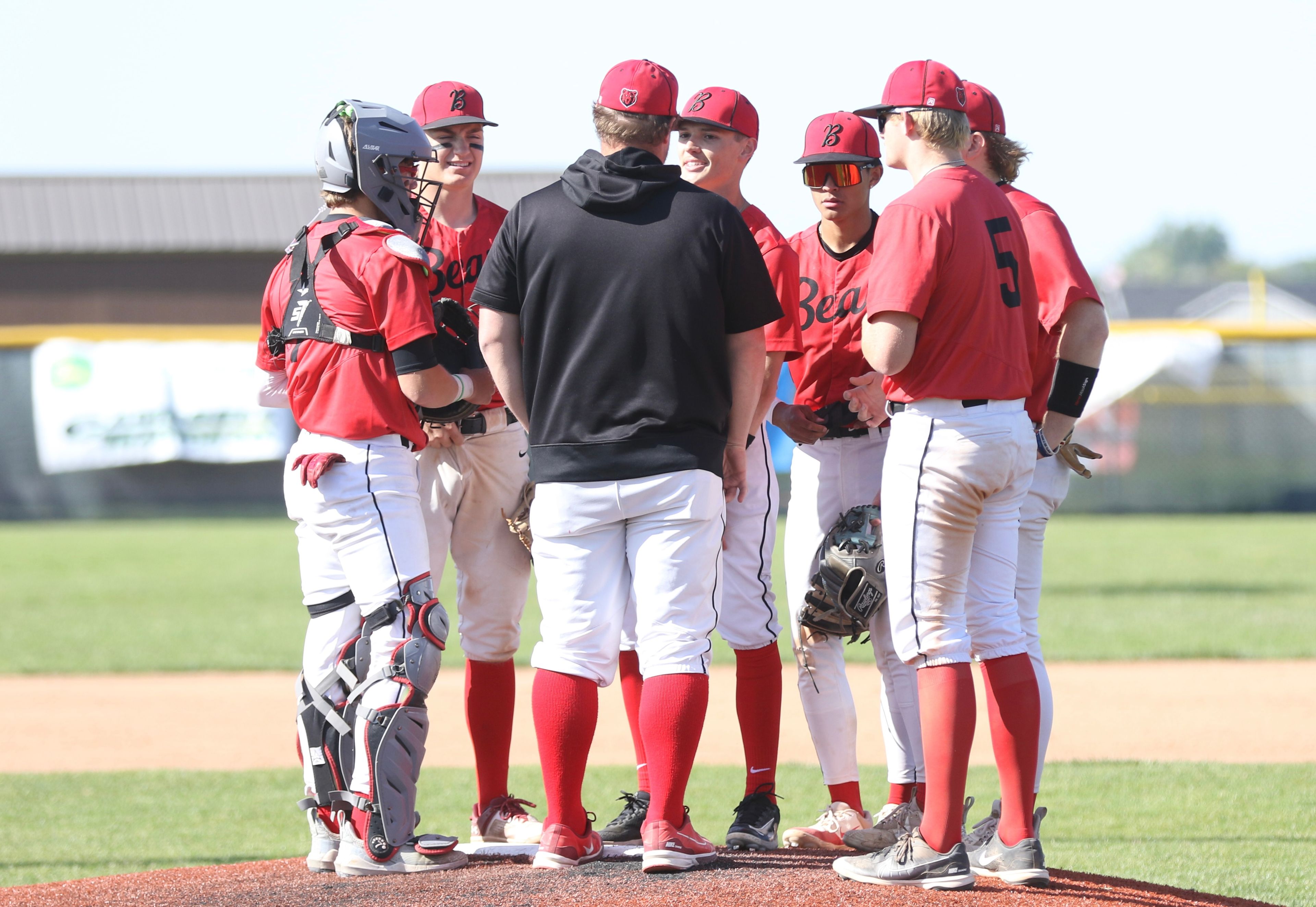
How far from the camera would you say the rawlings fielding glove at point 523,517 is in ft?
14.5

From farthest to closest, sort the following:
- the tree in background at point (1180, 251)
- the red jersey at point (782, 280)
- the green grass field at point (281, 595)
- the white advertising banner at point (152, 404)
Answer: the tree in background at point (1180, 251) → the white advertising banner at point (152, 404) → the green grass field at point (281, 595) → the red jersey at point (782, 280)

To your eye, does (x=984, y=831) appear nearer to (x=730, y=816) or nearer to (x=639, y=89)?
(x=730, y=816)

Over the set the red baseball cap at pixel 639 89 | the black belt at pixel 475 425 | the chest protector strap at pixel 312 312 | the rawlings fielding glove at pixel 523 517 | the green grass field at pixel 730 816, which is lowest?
the green grass field at pixel 730 816

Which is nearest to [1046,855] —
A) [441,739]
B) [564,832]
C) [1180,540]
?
[564,832]

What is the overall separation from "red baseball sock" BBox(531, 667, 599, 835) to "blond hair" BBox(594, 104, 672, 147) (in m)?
1.41

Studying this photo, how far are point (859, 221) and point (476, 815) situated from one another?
2.27 metres

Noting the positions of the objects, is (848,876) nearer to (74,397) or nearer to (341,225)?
(341,225)

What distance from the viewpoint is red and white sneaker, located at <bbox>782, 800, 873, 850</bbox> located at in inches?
169

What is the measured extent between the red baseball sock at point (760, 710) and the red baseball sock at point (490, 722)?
76cm

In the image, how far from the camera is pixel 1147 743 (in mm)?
7730

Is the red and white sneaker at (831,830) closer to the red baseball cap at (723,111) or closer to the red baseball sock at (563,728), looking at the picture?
the red baseball sock at (563,728)

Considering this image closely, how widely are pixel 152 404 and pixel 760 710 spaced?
17753mm

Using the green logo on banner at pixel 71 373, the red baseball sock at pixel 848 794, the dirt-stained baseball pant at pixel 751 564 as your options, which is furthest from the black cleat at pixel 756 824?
the green logo on banner at pixel 71 373

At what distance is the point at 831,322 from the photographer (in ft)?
14.3
